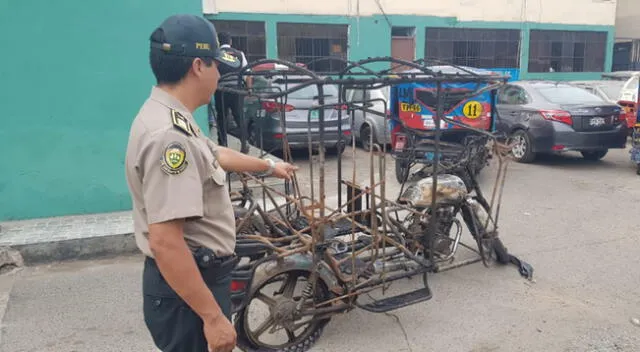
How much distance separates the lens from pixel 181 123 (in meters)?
1.68

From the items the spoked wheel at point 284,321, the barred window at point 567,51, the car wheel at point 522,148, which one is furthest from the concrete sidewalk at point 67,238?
the barred window at point 567,51

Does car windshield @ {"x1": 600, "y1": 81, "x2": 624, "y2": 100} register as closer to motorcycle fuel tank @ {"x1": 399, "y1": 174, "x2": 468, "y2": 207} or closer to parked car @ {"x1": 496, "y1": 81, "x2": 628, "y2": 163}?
parked car @ {"x1": 496, "y1": 81, "x2": 628, "y2": 163}

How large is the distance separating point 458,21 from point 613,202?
13.2 m

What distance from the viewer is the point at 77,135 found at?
212 inches

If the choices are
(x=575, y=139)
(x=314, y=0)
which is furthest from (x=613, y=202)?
(x=314, y=0)

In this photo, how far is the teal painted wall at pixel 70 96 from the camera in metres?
5.10

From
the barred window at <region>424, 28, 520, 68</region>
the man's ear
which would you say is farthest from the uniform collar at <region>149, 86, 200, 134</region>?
the barred window at <region>424, 28, 520, 68</region>

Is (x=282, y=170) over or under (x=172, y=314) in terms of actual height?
over

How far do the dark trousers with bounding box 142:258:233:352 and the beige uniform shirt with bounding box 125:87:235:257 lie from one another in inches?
3.4

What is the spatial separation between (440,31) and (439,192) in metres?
15.6

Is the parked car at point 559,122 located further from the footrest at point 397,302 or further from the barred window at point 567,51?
the barred window at point 567,51

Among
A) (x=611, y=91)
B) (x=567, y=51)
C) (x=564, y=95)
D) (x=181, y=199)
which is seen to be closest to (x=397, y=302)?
A: (x=181, y=199)

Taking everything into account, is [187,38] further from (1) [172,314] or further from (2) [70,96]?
(2) [70,96]

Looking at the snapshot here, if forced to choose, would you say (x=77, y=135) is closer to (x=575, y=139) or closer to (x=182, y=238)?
(x=182, y=238)
